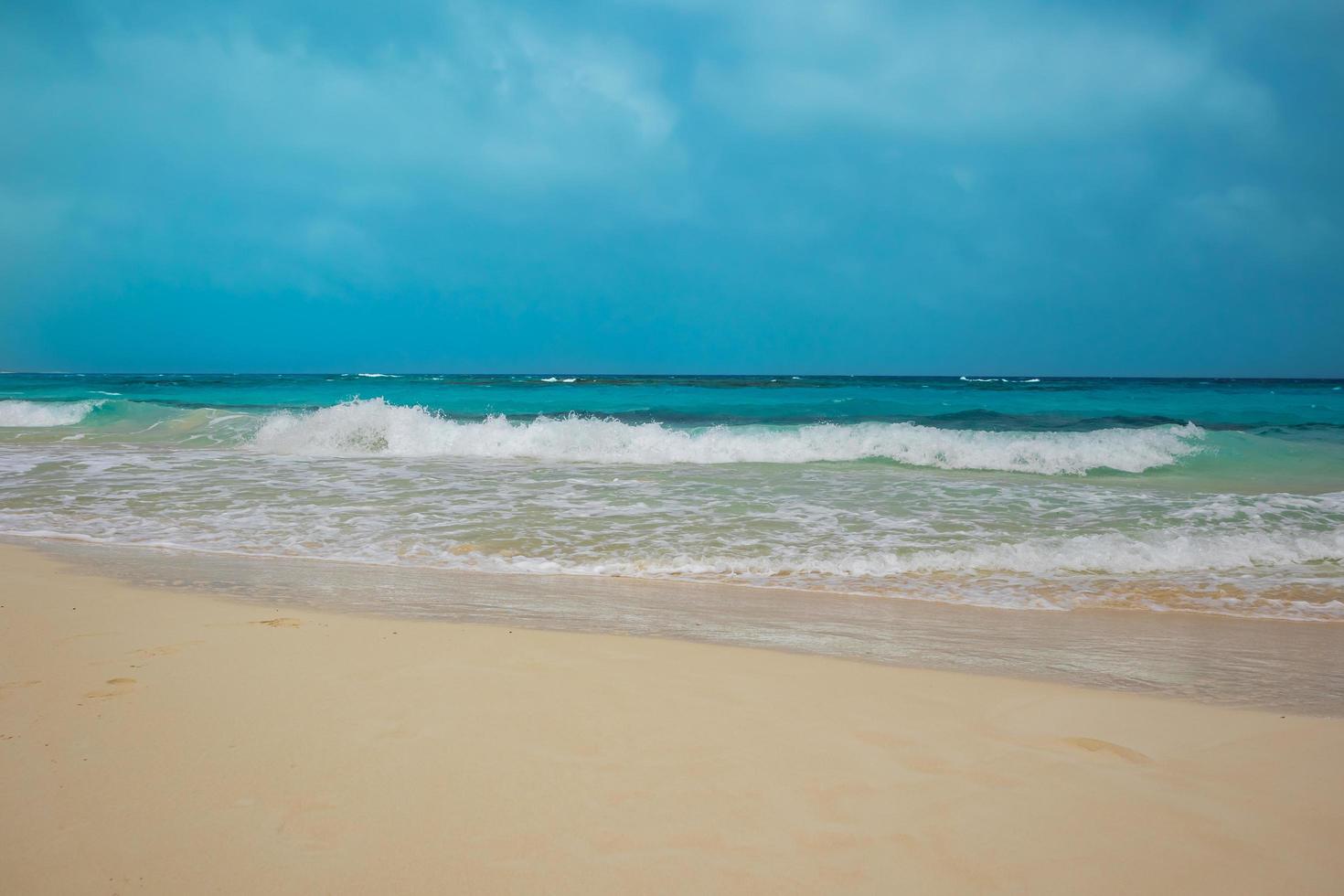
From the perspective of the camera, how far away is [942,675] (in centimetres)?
363

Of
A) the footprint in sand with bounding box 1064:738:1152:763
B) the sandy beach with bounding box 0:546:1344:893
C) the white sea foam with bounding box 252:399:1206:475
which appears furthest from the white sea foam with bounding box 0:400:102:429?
the footprint in sand with bounding box 1064:738:1152:763

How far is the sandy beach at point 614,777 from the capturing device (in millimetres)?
1980

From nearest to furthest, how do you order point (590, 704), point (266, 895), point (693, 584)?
point (266, 895) → point (590, 704) → point (693, 584)

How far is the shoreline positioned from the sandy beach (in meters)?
0.40

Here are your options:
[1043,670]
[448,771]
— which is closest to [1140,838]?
[1043,670]

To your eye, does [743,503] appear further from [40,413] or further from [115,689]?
[40,413]

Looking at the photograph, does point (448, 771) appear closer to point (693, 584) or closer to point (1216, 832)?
point (1216, 832)

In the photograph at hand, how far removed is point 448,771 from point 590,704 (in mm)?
721

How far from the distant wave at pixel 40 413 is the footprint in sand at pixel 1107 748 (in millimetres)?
26336

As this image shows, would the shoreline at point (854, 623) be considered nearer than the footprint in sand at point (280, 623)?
Yes

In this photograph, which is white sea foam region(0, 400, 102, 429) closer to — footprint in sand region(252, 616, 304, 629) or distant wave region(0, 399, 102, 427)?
distant wave region(0, 399, 102, 427)

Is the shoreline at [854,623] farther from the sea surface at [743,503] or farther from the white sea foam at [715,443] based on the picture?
the white sea foam at [715,443]

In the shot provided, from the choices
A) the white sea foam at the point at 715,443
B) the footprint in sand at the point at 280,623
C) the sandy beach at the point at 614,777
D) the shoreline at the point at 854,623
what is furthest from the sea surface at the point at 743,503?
the sandy beach at the point at 614,777

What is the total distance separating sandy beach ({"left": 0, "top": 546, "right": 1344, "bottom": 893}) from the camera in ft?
6.50
